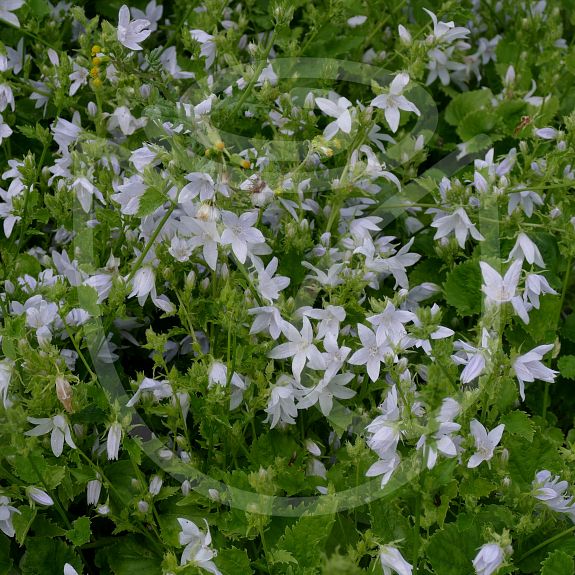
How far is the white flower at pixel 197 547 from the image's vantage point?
2.22 m

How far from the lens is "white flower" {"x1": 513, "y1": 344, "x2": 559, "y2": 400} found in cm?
245

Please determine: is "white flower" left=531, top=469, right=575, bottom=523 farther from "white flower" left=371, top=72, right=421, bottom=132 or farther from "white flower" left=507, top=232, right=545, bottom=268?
"white flower" left=371, top=72, right=421, bottom=132

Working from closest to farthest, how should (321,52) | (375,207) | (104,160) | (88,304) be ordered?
(88,304) < (104,160) < (375,207) < (321,52)

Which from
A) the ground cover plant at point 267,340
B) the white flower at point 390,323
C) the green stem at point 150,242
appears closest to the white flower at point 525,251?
the ground cover plant at point 267,340

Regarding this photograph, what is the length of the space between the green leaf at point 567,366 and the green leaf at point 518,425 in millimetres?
358

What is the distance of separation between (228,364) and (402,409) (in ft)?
1.46

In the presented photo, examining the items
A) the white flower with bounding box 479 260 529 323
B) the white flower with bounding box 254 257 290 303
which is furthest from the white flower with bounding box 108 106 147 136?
the white flower with bounding box 479 260 529 323

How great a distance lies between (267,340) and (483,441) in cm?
65

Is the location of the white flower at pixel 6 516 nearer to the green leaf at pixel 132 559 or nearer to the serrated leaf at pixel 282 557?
the green leaf at pixel 132 559

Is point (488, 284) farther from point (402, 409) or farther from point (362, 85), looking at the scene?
point (362, 85)

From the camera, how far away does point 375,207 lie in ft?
10.8

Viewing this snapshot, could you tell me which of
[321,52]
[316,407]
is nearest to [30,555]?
[316,407]

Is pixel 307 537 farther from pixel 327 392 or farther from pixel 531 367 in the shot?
pixel 531 367

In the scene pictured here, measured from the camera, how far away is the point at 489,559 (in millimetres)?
2148
